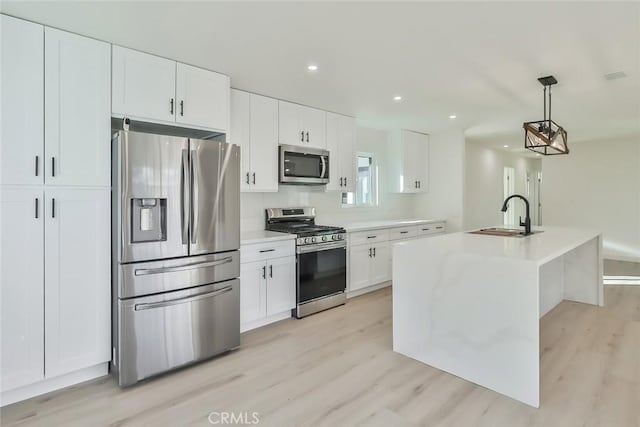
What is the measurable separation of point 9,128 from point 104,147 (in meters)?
0.49

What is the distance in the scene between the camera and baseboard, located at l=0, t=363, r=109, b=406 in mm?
2113

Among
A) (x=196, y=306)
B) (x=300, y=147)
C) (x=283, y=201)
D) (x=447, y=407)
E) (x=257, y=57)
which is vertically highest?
(x=257, y=57)

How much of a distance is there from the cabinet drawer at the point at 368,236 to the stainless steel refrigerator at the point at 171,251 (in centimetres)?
172

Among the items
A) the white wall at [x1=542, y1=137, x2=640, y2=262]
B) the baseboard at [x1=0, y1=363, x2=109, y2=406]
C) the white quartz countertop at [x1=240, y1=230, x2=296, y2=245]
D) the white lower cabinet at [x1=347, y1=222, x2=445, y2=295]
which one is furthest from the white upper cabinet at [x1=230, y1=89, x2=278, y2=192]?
the white wall at [x1=542, y1=137, x2=640, y2=262]

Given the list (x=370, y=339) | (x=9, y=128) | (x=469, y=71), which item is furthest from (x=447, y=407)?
(x=9, y=128)

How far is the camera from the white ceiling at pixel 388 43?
203 centimetres

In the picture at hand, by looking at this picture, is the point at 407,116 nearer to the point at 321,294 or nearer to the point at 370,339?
the point at 321,294

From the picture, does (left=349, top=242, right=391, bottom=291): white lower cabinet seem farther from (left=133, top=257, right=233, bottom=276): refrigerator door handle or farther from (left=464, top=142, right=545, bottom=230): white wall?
(left=464, top=142, right=545, bottom=230): white wall

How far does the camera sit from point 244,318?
316cm

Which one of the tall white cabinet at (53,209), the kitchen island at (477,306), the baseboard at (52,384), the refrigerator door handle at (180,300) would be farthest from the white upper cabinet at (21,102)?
the kitchen island at (477,306)

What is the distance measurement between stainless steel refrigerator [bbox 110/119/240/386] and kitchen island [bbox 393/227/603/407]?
139 cm

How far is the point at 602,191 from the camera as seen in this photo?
6836mm

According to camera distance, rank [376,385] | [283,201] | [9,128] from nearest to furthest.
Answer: [9,128], [376,385], [283,201]

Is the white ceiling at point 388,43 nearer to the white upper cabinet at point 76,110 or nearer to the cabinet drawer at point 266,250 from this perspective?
the white upper cabinet at point 76,110
